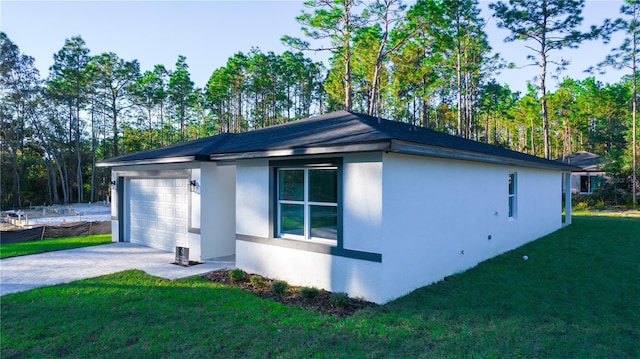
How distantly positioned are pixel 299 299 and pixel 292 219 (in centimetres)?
157

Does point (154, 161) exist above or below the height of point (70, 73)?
below

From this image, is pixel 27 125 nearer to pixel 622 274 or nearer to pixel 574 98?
pixel 622 274

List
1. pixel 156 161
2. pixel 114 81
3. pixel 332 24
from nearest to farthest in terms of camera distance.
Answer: pixel 156 161
pixel 332 24
pixel 114 81

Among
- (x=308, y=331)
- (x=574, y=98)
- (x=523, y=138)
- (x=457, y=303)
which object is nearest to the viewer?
(x=308, y=331)

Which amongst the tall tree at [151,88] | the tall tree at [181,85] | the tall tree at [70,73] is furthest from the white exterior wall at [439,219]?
the tall tree at [70,73]

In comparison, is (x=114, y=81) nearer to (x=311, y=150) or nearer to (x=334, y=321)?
(x=311, y=150)

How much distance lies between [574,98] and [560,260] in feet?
127

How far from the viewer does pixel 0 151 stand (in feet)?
103

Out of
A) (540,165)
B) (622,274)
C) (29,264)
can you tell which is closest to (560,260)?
(622,274)

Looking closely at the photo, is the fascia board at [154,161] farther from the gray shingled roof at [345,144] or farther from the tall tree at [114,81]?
the tall tree at [114,81]

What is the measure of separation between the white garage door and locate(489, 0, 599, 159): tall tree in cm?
2259

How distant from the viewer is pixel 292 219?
666cm

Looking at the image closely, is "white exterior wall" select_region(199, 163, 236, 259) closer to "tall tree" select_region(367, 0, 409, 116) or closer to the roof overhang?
the roof overhang

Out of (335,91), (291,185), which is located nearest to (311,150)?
(291,185)
